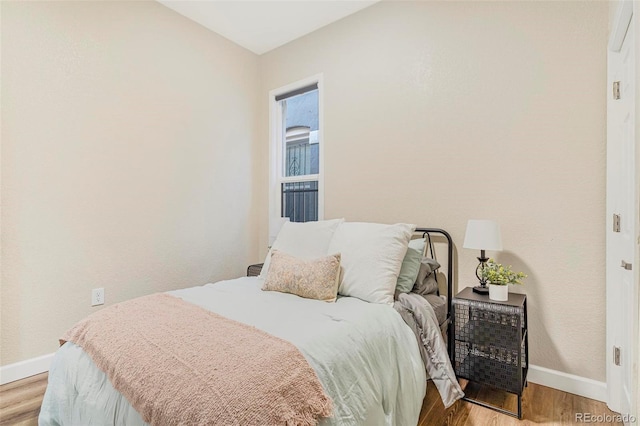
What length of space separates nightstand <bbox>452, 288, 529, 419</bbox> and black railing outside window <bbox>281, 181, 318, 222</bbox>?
1.73 m

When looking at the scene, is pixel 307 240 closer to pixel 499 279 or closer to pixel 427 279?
pixel 427 279

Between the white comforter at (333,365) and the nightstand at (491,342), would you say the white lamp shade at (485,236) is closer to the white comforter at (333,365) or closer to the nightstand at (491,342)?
the nightstand at (491,342)

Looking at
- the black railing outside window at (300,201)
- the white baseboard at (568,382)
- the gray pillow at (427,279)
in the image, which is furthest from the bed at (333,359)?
the black railing outside window at (300,201)

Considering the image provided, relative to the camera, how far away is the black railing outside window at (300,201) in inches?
133

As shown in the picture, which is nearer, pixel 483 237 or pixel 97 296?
pixel 483 237

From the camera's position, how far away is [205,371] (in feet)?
3.52

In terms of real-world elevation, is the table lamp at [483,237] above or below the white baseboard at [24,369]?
above

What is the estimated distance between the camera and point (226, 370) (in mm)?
1076

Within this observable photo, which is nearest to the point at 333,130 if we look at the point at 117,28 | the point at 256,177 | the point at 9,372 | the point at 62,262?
the point at 256,177

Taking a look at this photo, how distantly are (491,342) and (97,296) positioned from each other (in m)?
2.71

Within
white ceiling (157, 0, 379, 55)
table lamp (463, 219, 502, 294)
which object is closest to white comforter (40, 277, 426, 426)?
table lamp (463, 219, 502, 294)

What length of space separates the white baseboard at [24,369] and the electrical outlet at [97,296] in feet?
1.36

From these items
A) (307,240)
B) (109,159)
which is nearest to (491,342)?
(307,240)

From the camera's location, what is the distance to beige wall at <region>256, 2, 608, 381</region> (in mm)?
1951
